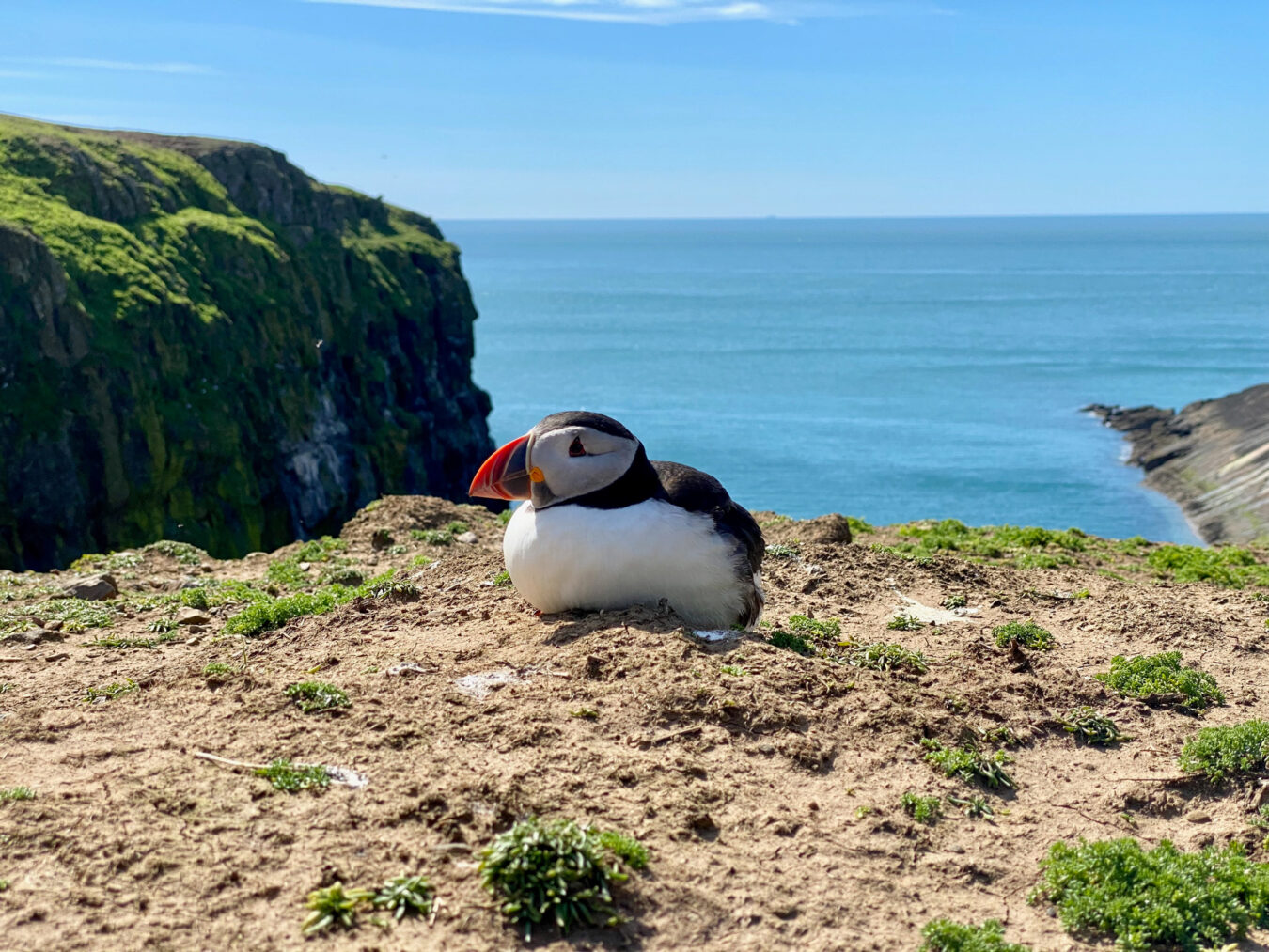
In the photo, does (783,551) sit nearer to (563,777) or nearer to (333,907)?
(563,777)

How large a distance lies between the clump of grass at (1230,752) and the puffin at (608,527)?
349cm

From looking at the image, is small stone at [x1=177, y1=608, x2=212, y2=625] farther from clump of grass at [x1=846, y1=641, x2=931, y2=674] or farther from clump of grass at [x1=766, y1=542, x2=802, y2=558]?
clump of grass at [x1=766, y1=542, x2=802, y2=558]

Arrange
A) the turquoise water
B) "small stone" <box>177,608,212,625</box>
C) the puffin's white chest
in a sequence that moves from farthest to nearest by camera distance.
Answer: the turquoise water
"small stone" <box>177,608,212,625</box>
the puffin's white chest

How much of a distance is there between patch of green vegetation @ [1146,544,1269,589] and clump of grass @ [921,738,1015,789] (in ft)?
27.6

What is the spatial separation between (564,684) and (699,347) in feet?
499

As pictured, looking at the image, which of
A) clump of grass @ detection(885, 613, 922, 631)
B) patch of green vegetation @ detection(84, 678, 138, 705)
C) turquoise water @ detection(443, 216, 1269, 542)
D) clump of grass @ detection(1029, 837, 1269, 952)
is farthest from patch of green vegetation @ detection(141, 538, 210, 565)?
turquoise water @ detection(443, 216, 1269, 542)

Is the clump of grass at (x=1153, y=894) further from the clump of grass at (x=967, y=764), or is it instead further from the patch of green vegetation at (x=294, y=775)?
the patch of green vegetation at (x=294, y=775)

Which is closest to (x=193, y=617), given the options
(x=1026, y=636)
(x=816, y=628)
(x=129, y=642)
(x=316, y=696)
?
(x=129, y=642)

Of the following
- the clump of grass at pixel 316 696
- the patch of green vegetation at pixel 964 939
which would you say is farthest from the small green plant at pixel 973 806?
the clump of grass at pixel 316 696

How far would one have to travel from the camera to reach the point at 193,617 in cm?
1110

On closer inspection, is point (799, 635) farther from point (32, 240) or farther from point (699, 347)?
point (699, 347)

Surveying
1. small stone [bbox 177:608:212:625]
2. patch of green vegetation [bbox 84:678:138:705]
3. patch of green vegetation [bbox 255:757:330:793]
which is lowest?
small stone [bbox 177:608:212:625]

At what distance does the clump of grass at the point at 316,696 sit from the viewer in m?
7.71

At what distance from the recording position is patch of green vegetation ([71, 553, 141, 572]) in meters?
14.4
